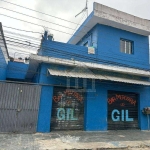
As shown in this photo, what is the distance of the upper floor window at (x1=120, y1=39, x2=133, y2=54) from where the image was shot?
1169 cm

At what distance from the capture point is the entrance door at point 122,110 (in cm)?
1026

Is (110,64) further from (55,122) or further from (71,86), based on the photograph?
(55,122)

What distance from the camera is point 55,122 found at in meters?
8.78

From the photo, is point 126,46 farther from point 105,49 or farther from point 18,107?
point 18,107

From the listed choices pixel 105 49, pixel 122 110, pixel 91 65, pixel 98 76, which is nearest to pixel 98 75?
pixel 98 76

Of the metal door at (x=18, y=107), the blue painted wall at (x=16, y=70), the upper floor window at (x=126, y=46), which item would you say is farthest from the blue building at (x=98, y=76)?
the blue painted wall at (x=16, y=70)

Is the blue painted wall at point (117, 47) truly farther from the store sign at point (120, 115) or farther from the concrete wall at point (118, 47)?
the store sign at point (120, 115)

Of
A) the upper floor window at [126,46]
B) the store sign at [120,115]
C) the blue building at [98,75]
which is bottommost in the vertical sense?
the store sign at [120,115]

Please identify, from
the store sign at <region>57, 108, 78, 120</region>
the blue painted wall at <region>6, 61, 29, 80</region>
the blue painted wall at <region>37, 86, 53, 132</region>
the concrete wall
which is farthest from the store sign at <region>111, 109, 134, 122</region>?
the blue painted wall at <region>6, 61, 29, 80</region>

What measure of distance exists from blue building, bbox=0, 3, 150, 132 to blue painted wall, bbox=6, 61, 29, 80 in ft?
12.6

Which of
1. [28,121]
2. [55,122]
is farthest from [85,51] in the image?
[28,121]

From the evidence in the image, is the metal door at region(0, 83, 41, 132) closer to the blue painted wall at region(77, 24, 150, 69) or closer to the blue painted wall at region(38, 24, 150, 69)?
the blue painted wall at region(38, 24, 150, 69)

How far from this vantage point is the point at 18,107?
Result: 310 inches

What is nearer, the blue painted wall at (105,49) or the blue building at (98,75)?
the blue building at (98,75)
